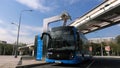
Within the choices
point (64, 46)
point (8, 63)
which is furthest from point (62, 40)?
point (8, 63)

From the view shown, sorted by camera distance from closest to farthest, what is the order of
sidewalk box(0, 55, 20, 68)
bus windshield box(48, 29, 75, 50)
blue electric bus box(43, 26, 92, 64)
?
sidewalk box(0, 55, 20, 68)
blue electric bus box(43, 26, 92, 64)
bus windshield box(48, 29, 75, 50)

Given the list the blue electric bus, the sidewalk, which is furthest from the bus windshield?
the sidewalk

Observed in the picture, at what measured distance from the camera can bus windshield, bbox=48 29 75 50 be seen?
19.8 meters

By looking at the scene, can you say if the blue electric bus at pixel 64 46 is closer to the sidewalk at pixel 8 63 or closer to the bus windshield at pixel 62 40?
the bus windshield at pixel 62 40

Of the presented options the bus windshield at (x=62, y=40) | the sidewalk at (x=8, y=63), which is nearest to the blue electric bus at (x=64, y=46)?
the bus windshield at (x=62, y=40)

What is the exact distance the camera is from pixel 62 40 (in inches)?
791

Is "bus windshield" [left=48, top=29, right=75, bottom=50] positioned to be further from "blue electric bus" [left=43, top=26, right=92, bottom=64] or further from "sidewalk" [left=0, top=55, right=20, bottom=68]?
"sidewalk" [left=0, top=55, right=20, bottom=68]

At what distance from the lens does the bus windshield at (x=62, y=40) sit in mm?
19812

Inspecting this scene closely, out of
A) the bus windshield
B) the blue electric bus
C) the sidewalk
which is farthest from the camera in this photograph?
the bus windshield

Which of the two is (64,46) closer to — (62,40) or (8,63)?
(62,40)

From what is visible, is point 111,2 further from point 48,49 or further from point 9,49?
point 9,49

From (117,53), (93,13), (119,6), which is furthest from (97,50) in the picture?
(119,6)

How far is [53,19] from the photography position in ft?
97.5

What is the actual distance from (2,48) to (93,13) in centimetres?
7297
